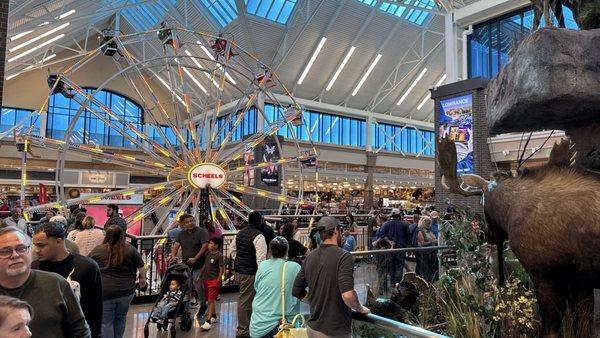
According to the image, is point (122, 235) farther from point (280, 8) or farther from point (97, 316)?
point (280, 8)

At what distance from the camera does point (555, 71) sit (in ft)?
7.95

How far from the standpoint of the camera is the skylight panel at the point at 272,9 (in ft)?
95.9

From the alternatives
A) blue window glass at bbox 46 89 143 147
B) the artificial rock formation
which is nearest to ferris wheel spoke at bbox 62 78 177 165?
the artificial rock formation

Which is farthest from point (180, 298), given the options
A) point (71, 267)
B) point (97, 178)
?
point (97, 178)

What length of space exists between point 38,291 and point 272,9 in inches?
1159

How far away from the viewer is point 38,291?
7.98 feet

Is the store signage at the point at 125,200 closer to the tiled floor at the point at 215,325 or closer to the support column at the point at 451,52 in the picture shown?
the tiled floor at the point at 215,325

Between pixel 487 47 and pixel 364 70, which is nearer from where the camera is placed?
pixel 487 47

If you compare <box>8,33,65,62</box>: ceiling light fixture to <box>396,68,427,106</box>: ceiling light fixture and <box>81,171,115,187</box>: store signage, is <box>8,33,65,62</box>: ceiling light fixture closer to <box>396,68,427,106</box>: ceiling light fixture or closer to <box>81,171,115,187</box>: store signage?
<box>81,171,115,187</box>: store signage

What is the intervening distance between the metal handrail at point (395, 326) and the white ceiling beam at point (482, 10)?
60.8 ft

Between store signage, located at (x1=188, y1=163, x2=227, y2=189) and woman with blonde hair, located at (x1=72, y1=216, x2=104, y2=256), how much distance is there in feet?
23.4

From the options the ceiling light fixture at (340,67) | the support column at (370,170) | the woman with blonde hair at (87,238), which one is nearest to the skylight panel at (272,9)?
the ceiling light fixture at (340,67)

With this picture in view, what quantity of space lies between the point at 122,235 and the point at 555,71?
4.22m

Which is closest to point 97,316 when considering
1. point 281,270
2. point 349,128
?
point 281,270
